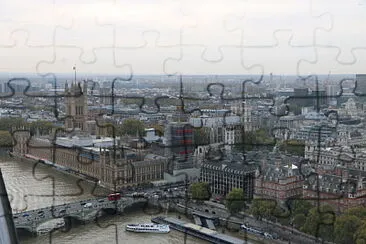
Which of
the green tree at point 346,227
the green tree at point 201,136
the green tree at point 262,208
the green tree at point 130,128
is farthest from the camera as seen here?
the green tree at point 130,128

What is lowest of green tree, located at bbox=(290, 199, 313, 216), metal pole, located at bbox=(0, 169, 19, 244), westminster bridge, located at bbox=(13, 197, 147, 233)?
westminster bridge, located at bbox=(13, 197, 147, 233)

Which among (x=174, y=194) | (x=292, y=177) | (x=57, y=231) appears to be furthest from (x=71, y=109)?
(x=292, y=177)

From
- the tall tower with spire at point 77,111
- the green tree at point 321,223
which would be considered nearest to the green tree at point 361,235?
the green tree at point 321,223

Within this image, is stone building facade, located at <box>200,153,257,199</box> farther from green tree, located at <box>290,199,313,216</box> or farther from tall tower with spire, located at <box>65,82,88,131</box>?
tall tower with spire, located at <box>65,82,88,131</box>

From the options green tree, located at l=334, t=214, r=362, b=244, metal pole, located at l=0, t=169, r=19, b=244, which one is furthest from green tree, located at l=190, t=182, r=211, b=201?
metal pole, located at l=0, t=169, r=19, b=244

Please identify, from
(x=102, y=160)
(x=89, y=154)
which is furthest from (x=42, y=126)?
(x=102, y=160)

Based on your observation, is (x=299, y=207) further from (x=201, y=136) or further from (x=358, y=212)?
(x=201, y=136)

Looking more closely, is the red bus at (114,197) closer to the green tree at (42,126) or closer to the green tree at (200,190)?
the green tree at (200,190)
